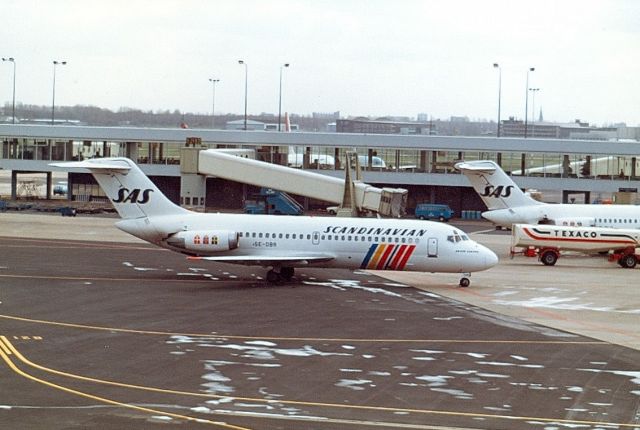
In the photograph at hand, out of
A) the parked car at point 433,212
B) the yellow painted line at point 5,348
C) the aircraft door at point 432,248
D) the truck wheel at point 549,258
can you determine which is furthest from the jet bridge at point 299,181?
the yellow painted line at point 5,348

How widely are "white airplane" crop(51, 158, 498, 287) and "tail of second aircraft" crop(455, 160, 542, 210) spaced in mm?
21713

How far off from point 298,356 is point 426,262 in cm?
1942

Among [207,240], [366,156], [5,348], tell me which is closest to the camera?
[5,348]

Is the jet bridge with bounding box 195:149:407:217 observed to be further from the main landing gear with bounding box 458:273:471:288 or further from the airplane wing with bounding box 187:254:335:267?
the airplane wing with bounding box 187:254:335:267

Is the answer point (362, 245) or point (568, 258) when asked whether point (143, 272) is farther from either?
point (568, 258)

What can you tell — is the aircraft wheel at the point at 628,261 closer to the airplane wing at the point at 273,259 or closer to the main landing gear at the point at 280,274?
the airplane wing at the point at 273,259

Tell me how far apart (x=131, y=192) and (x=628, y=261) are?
32115mm

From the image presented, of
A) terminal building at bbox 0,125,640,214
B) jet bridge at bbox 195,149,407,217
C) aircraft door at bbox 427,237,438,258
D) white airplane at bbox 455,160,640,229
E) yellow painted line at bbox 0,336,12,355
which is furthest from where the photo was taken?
terminal building at bbox 0,125,640,214

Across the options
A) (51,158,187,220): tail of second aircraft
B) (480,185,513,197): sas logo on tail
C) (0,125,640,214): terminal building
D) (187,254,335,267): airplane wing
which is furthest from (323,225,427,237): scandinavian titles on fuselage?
(0,125,640,214): terminal building

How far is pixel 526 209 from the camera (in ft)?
246

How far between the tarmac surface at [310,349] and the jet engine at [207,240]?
1914 mm

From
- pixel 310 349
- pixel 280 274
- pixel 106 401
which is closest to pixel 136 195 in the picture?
pixel 280 274

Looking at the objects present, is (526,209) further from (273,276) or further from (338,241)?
(273,276)

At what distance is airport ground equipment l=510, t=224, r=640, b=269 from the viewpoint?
219 ft
